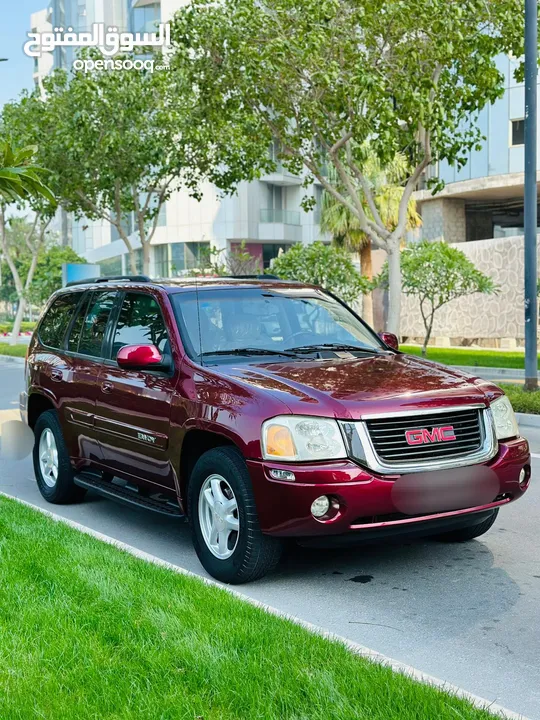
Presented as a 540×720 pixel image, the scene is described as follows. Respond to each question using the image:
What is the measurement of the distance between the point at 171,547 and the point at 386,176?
33.4 m

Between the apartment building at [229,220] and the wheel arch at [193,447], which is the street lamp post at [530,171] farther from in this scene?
Answer: the apartment building at [229,220]

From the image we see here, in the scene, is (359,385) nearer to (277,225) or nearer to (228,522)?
(228,522)

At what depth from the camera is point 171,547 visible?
6.59 metres

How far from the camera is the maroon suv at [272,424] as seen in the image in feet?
17.2

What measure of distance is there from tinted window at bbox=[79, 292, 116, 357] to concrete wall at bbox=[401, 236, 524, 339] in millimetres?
30875

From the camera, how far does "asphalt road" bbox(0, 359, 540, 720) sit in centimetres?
432

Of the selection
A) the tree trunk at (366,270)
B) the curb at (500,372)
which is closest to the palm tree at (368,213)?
the tree trunk at (366,270)

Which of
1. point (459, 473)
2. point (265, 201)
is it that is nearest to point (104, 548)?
point (459, 473)

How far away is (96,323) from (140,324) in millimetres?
763

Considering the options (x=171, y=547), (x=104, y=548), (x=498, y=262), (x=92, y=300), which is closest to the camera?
(x=104, y=548)

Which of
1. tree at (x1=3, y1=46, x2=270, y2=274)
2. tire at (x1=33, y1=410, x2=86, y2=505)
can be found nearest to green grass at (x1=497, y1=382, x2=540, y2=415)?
tire at (x1=33, y1=410, x2=86, y2=505)

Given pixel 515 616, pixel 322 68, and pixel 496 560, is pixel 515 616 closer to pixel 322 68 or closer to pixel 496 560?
pixel 496 560

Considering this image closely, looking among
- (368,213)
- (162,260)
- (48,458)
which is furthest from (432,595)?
(162,260)

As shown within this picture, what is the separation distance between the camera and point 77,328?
7.86m
